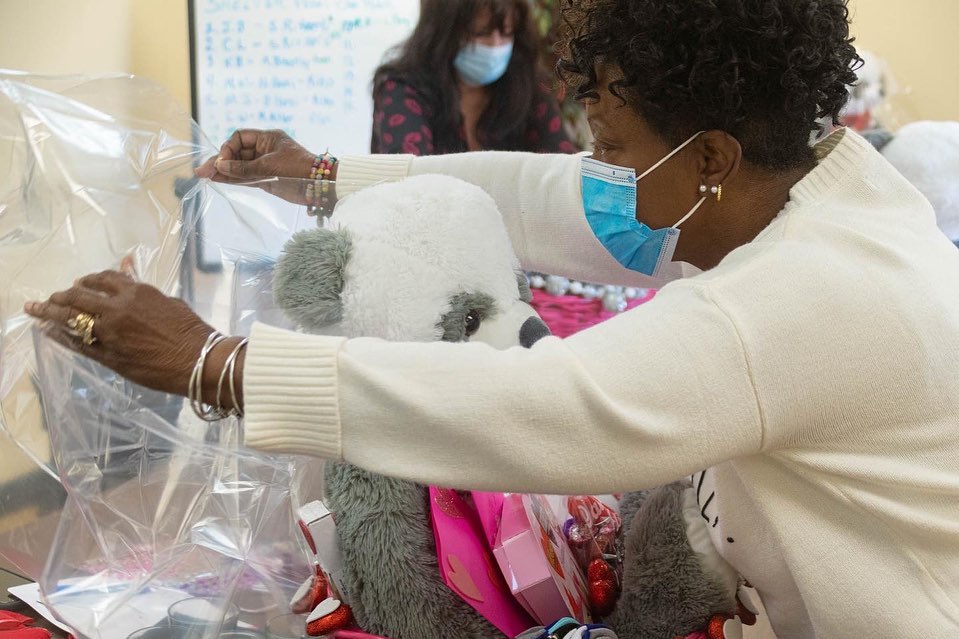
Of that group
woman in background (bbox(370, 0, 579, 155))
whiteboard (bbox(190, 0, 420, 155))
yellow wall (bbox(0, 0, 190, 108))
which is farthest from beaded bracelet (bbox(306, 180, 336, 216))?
whiteboard (bbox(190, 0, 420, 155))

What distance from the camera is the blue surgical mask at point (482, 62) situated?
212cm

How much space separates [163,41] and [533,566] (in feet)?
8.21

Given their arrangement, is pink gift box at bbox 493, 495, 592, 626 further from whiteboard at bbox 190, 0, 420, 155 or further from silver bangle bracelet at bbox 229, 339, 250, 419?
whiteboard at bbox 190, 0, 420, 155

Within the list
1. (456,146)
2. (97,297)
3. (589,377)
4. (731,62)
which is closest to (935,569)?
A: (589,377)

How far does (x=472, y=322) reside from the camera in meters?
0.92

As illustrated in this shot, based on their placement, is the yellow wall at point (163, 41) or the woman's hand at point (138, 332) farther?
the yellow wall at point (163, 41)

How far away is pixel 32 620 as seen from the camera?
100 centimetres

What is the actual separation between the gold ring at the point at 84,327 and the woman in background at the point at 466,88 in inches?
51.6

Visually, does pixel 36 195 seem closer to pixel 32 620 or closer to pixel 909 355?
pixel 32 620

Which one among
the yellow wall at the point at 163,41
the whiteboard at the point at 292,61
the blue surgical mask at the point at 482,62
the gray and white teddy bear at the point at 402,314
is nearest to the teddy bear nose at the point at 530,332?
the gray and white teddy bear at the point at 402,314

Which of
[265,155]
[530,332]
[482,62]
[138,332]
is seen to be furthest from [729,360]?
[482,62]

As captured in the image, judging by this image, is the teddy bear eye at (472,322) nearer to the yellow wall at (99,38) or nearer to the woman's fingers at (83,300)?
the woman's fingers at (83,300)

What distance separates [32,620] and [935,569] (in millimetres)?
939

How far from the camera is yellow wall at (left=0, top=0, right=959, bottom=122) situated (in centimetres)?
193
